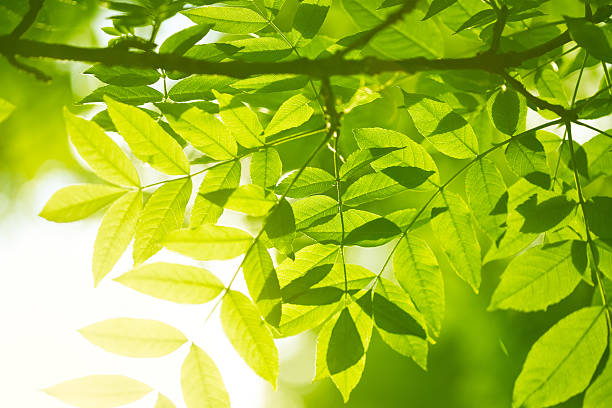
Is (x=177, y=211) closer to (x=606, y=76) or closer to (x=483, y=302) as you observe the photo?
(x=606, y=76)

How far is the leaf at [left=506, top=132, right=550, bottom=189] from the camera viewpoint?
5.23ft

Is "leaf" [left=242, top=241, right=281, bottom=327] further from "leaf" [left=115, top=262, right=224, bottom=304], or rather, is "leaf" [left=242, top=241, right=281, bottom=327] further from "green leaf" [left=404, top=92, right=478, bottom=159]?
"green leaf" [left=404, top=92, right=478, bottom=159]

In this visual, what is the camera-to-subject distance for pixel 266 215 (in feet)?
4.55

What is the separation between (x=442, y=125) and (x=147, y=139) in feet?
2.88

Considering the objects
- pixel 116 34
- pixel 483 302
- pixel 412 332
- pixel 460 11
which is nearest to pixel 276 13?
pixel 116 34

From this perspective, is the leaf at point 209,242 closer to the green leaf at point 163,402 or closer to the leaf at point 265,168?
the leaf at point 265,168

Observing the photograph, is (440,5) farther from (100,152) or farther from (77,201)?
(77,201)

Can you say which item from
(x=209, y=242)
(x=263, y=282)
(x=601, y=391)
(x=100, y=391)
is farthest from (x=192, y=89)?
(x=601, y=391)

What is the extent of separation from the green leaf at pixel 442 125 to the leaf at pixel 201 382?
93cm

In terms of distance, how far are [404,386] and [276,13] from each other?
6.08 metres

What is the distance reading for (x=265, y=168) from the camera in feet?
5.07

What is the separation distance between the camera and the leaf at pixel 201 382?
1262mm

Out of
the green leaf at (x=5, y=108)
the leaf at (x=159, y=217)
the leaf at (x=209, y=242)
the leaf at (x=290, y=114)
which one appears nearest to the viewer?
the green leaf at (x=5, y=108)

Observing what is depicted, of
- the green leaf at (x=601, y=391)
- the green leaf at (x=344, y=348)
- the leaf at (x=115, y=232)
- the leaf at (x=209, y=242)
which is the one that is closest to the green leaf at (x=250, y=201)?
the leaf at (x=209, y=242)
